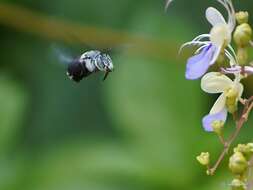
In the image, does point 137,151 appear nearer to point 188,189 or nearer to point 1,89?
point 188,189

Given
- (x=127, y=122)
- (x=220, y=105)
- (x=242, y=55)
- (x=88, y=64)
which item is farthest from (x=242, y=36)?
(x=127, y=122)

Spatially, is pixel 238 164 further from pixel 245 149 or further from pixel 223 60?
pixel 223 60

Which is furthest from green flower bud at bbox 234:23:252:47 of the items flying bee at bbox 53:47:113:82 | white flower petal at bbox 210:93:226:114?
flying bee at bbox 53:47:113:82

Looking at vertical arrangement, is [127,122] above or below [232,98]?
above

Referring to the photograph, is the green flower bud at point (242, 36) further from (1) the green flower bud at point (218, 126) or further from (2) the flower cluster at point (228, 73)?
(1) the green flower bud at point (218, 126)

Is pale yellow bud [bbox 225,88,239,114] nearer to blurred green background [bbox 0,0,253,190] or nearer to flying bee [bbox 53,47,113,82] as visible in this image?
flying bee [bbox 53,47,113,82]

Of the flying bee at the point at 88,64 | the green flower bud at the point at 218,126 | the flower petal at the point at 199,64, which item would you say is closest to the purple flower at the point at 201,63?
the flower petal at the point at 199,64

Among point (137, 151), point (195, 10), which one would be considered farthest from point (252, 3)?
point (137, 151)
